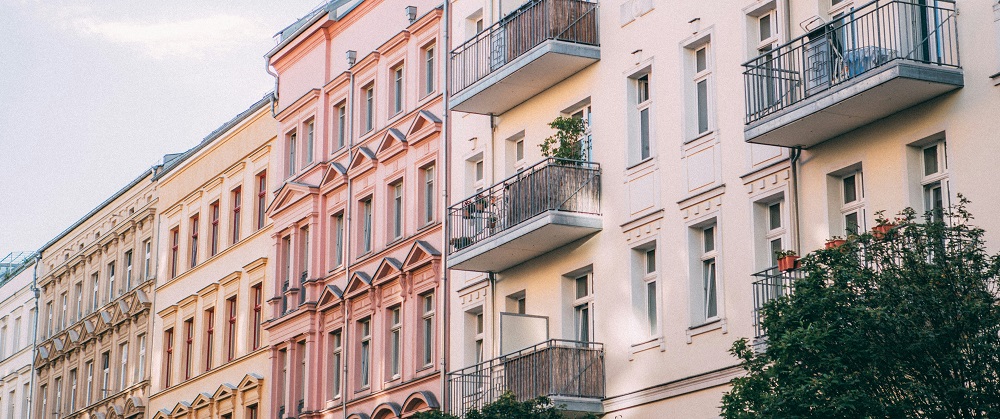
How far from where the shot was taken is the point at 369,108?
142 ft

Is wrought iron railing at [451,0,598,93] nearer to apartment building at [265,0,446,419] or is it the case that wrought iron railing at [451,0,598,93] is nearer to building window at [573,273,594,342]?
apartment building at [265,0,446,419]

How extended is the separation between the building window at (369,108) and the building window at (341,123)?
0.91 metres

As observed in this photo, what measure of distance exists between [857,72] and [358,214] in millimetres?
20667

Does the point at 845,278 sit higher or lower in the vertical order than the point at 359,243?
lower

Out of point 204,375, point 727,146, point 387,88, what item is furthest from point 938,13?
point 204,375

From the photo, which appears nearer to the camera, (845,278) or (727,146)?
(845,278)

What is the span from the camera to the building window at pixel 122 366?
57281 mm

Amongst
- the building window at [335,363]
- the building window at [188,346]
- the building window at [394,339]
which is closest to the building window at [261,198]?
the building window at [188,346]

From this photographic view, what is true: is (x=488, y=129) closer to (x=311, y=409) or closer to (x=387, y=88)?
(x=387, y=88)

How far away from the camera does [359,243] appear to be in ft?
139

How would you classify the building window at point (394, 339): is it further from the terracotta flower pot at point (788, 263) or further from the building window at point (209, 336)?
the terracotta flower pot at point (788, 263)

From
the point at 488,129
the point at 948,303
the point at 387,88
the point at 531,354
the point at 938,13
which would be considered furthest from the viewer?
the point at 387,88

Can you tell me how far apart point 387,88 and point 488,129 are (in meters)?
6.00

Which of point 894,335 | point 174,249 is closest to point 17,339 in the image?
point 174,249
